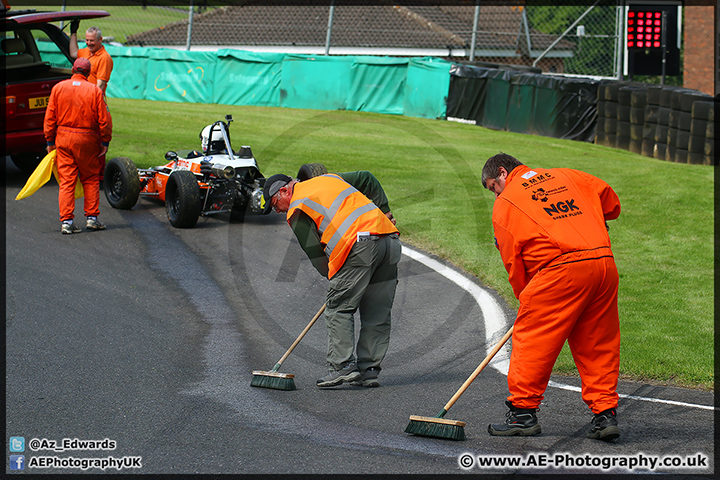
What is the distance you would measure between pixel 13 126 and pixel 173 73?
14898mm

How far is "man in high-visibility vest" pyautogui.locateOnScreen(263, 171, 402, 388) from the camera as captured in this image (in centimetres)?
568

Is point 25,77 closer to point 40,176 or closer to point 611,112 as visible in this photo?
point 40,176

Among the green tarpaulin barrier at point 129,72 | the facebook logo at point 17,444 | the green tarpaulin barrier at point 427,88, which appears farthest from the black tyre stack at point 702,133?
the green tarpaulin barrier at point 129,72

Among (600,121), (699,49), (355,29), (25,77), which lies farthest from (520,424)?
(699,49)

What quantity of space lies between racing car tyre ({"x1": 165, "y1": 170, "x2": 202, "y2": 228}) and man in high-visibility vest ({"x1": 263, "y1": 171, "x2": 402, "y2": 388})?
432cm

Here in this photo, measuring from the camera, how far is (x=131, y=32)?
3400cm

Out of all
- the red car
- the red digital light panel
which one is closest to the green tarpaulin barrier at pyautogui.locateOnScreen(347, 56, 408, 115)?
the red digital light panel

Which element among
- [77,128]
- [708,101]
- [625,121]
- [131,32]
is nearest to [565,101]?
[625,121]

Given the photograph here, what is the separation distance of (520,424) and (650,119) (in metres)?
12.7

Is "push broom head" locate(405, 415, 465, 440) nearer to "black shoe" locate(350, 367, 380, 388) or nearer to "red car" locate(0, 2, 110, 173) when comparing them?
"black shoe" locate(350, 367, 380, 388)

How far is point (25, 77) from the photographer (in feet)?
39.8

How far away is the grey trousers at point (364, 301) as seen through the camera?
5.70m

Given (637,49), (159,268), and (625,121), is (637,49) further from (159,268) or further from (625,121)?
(159,268)

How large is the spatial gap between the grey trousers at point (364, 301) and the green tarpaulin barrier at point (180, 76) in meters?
20.2
